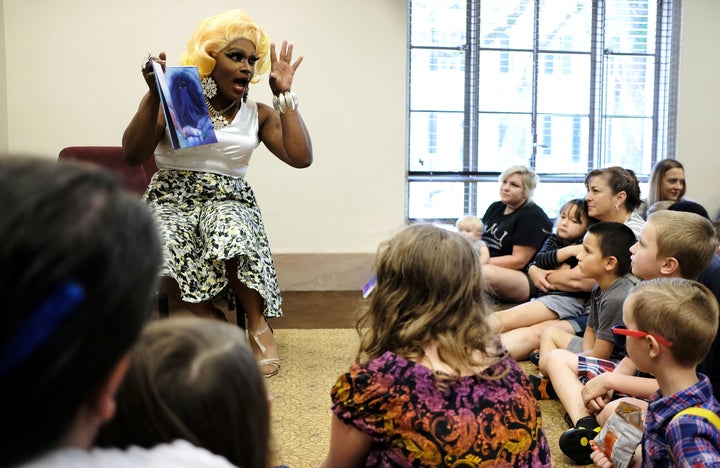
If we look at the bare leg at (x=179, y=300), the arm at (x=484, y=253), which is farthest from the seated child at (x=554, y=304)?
the bare leg at (x=179, y=300)

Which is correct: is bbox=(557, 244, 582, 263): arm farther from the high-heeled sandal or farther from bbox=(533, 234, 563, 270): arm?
the high-heeled sandal

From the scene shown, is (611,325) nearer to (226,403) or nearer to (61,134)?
(226,403)

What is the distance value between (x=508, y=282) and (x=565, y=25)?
8.40 ft

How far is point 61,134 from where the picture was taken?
473 centimetres

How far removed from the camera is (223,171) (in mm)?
2984

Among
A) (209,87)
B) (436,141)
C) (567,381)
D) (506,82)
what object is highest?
(506,82)

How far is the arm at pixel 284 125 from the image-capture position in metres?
2.91

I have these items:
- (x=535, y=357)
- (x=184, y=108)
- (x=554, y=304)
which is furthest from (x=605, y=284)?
(x=184, y=108)

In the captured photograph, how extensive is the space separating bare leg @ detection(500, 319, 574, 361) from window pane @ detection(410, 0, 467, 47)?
283 cm

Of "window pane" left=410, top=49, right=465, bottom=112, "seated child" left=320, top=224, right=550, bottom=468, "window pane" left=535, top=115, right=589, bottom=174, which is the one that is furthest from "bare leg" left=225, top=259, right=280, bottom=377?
"window pane" left=535, top=115, right=589, bottom=174

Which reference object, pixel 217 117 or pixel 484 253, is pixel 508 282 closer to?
pixel 484 253

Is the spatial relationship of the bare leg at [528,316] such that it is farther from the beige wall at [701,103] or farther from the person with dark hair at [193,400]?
the beige wall at [701,103]

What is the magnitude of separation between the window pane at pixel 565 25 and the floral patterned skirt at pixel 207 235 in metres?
3.39

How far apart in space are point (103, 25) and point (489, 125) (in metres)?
2.82
